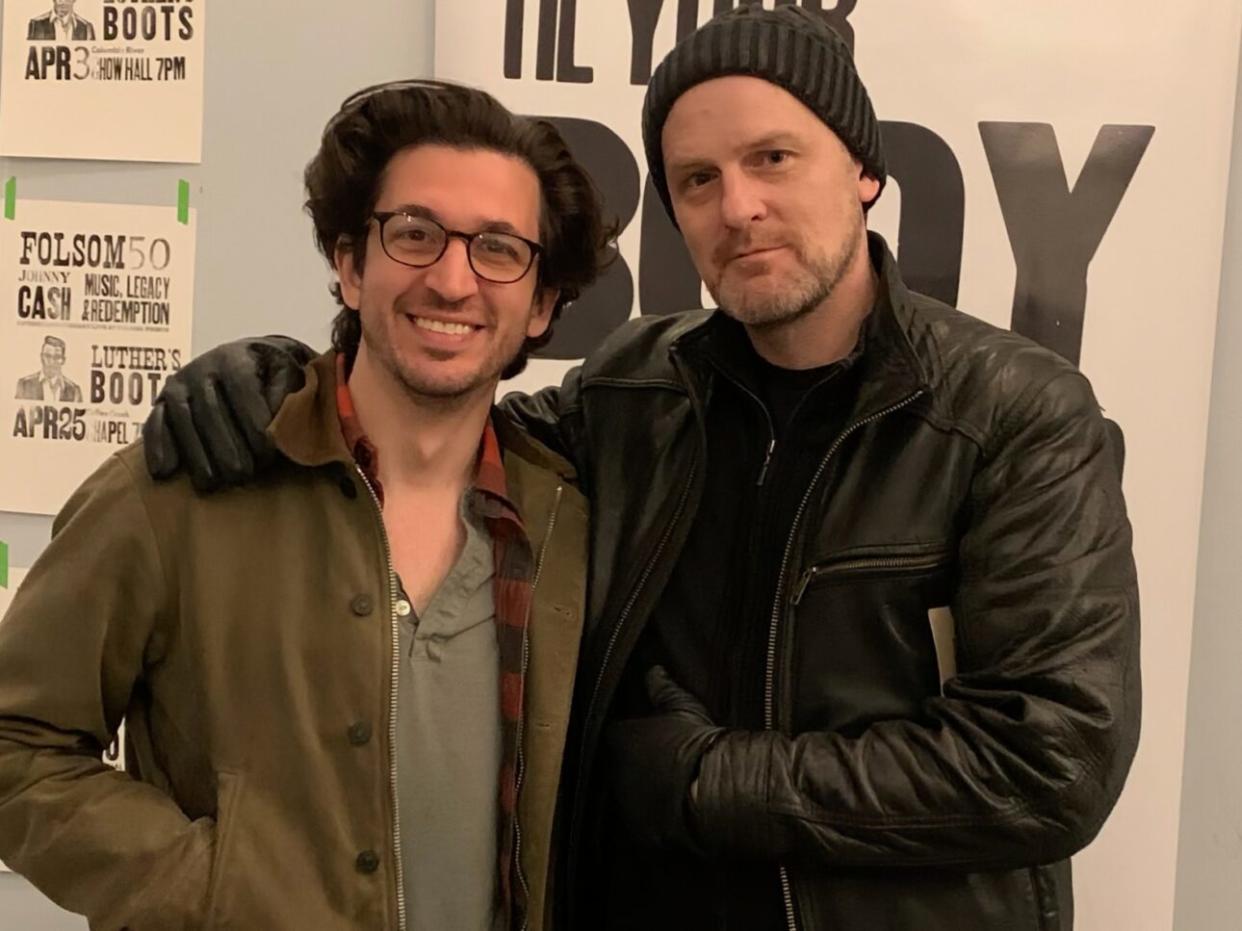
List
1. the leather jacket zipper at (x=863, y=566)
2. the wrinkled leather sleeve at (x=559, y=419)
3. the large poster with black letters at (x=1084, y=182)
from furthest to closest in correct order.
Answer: the large poster with black letters at (x=1084, y=182) < the wrinkled leather sleeve at (x=559, y=419) < the leather jacket zipper at (x=863, y=566)

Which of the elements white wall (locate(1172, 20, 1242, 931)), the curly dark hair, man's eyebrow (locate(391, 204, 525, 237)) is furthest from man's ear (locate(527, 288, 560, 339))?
white wall (locate(1172, 20, 1242, 931))

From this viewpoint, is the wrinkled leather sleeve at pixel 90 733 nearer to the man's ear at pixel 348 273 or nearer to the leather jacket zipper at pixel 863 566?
the man's ear at pixel 348 273

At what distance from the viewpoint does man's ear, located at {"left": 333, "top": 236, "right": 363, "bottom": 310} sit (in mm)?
1219

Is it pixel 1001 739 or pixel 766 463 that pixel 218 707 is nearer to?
pixel 766 463

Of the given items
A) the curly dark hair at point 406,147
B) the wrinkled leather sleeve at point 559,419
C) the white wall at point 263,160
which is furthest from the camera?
the white wall at point 263,160

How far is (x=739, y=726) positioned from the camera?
3.77 ft

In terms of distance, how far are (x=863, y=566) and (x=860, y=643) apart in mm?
77

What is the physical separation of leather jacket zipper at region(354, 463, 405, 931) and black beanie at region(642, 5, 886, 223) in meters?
0.55

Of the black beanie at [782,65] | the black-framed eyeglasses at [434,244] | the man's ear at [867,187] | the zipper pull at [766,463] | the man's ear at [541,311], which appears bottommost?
the zipper pull at [766,463]

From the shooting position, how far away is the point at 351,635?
3.51 feet

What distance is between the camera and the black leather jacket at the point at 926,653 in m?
1.03

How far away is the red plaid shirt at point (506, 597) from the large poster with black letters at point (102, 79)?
2.41 feet

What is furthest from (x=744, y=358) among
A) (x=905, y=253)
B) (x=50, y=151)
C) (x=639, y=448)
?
(x=50, y=151)

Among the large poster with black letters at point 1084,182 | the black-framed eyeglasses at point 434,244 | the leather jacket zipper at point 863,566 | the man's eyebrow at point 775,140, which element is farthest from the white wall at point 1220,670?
the black-framed eyeglasses at point 434,244
